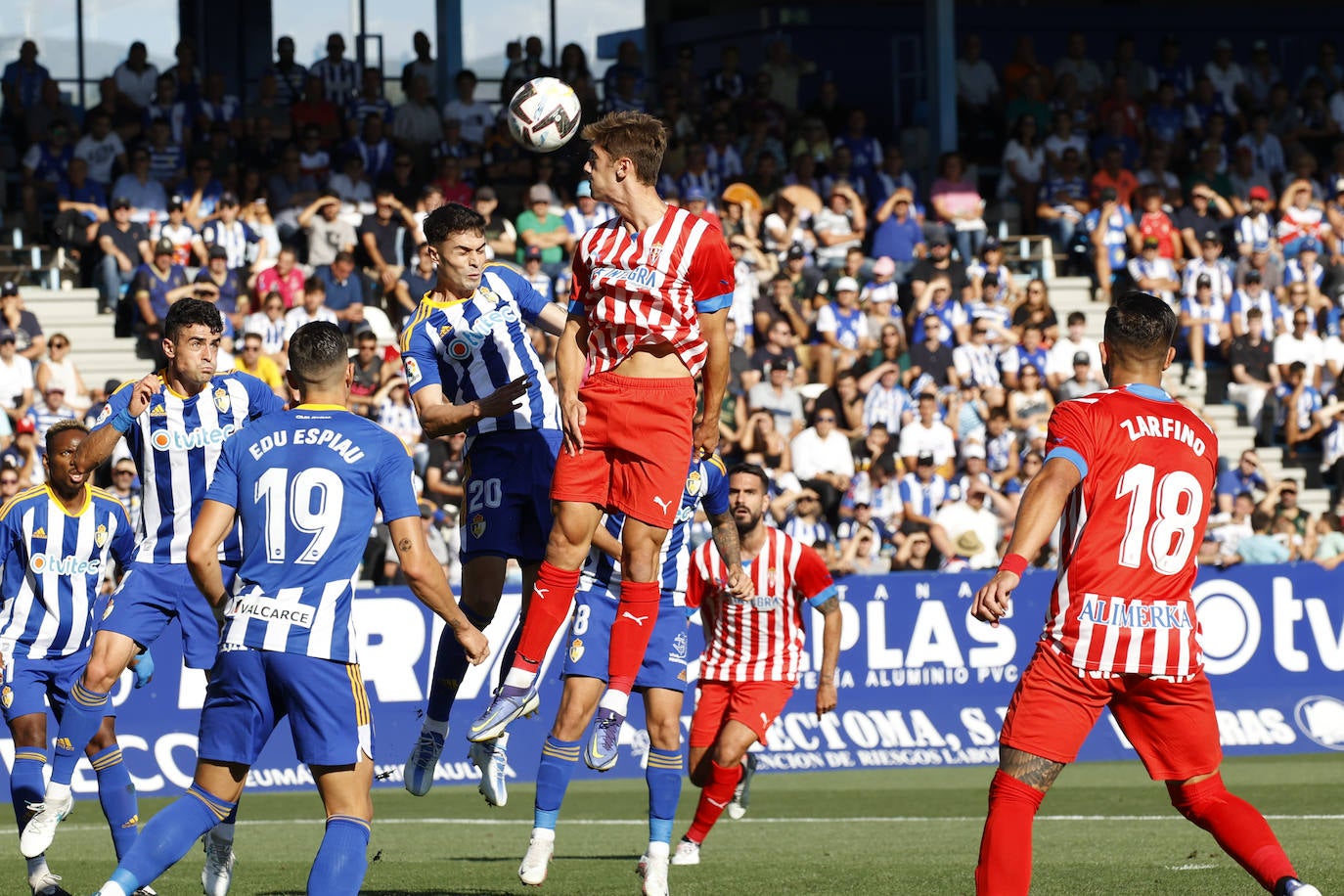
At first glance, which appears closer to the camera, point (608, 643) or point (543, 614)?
point (543, 614)

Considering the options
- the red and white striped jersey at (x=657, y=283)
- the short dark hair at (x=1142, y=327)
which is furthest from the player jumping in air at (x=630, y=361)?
the short dark hair at (x=1142, y=327)

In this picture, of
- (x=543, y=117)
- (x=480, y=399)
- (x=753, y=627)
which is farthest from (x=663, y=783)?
(x=543, y=117)

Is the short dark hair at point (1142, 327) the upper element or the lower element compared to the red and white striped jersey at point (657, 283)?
lower

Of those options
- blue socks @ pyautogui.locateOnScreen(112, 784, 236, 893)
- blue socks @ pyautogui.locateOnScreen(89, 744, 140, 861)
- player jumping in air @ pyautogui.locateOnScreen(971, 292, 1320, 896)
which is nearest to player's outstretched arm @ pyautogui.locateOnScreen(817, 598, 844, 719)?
blue socks @ pyautogui.locateOnScreen(89, 744, 140, 861)

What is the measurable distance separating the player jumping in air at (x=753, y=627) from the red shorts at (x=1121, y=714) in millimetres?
4537

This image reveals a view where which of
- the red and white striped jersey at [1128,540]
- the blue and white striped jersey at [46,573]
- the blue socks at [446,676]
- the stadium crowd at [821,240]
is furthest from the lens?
the stadium crowd at [821,240]

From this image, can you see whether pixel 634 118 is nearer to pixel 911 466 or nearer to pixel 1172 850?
pixel 1172 850

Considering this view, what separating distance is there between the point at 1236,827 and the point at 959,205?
56.1 feet

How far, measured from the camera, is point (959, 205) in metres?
23.5

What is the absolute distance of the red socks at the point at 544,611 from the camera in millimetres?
8477

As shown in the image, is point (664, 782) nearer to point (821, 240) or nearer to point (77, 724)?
point (77, 724)

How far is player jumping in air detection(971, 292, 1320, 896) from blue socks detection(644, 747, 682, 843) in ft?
10.5

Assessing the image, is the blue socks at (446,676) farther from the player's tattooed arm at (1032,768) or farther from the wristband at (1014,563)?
the wristband at (1014,563)

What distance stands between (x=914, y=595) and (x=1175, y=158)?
11.6 m
